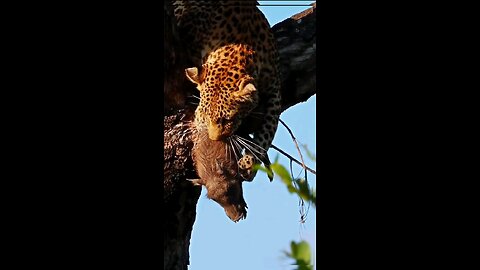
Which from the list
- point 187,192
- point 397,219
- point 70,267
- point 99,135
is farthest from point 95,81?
point 397,219

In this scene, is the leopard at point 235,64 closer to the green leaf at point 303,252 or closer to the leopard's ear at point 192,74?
the leopard's ear at point 192,74

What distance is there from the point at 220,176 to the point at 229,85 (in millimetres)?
1030

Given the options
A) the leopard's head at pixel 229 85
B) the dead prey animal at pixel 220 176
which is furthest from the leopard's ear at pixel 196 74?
the dead prey animal at pixel 220 176

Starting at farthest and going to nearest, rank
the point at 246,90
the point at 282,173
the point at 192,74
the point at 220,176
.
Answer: the point at 246,90
the point at 192,74
the point at 220,176
the point at 282,173

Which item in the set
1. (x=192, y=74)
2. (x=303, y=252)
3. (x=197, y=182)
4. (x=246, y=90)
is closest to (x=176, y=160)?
(x=197, y=182)

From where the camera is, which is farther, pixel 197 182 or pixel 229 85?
pixel 229 85

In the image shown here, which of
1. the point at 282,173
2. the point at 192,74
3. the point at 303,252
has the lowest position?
the point at 303,252

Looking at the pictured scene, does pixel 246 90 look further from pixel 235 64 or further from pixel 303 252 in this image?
pixel 303 252

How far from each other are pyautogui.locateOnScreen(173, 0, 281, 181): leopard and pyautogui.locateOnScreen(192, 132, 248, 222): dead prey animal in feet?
1.64

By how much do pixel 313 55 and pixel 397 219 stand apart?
60.0 inches

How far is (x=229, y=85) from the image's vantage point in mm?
3492

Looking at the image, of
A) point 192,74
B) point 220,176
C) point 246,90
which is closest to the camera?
point 220,176

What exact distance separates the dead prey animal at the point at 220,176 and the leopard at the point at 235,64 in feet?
1.64

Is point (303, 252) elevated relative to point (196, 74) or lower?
lower
